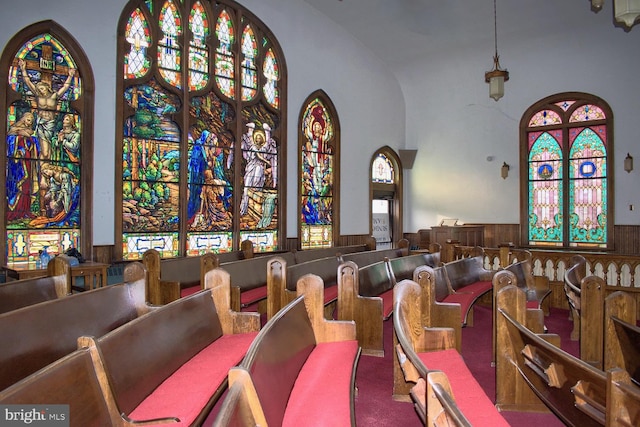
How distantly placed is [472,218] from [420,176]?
5.48 feet

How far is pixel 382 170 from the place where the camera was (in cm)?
1122

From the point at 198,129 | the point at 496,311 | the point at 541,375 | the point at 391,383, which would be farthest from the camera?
the point at 198,129

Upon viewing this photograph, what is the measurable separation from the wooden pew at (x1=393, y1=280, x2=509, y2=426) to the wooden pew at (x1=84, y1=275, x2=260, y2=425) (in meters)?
0.93

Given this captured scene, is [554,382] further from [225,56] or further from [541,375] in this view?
[225,56]

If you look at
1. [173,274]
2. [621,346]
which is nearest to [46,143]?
[173,274]

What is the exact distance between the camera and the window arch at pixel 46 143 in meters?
Result: 5.71

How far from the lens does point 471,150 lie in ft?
35.5

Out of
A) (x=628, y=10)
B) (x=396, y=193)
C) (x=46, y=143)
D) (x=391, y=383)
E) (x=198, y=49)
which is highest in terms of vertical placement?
(x=198, y=49)

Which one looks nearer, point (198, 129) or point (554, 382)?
point (554, 382)

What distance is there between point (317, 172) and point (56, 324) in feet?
24.3

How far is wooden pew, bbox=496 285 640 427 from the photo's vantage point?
55.4 inches

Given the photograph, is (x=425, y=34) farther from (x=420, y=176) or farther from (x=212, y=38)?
(x=212, y=38)

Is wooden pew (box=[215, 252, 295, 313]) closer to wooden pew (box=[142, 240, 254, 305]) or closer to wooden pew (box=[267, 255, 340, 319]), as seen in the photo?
wooden pew (box=[142, 240, 254, 305])

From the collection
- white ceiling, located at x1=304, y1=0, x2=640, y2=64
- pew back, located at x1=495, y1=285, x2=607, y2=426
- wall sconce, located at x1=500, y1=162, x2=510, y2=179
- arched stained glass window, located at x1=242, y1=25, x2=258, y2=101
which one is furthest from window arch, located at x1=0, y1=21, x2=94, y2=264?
wall sconce, located at x1=500, y1=162, x2=510, y2=179
